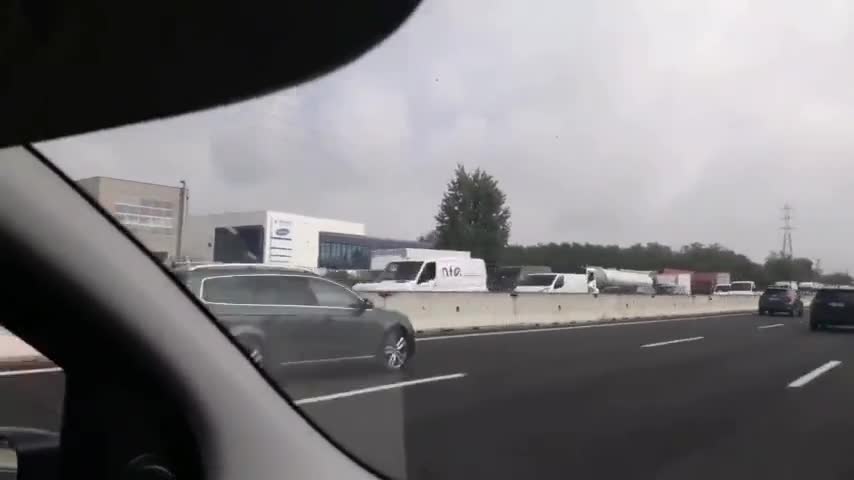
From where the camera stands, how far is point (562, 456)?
205 inches

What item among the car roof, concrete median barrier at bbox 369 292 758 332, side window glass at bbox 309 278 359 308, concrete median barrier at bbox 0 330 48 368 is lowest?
concrete median barrier at bbox 369 292 758 332

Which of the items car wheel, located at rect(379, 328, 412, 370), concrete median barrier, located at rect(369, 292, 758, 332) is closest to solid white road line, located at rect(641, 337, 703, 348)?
concrete median barrier, located at rect(369, 292, 758, 332)

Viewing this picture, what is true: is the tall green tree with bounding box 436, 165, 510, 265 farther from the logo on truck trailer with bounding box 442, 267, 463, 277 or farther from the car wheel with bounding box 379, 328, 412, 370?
the logo on truck trailer with bounding box 442, 267, 463, 277

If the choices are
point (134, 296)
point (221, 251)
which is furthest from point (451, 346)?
point (134, 296)

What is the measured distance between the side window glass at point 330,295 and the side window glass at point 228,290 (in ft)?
1.88

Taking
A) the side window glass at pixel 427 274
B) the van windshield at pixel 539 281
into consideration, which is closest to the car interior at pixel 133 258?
the side window glass at pixel 427 274

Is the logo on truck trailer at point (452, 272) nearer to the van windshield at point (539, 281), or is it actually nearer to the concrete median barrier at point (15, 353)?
the van windshield at point (539, 281)

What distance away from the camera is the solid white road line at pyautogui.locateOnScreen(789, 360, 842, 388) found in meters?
9.87

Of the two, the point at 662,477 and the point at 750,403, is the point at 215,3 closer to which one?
the point at 662,477

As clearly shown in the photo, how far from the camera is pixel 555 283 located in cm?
2977

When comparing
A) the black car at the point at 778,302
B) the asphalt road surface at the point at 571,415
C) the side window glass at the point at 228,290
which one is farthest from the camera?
the black car at the point at 778,302

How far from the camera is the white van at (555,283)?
957 inches

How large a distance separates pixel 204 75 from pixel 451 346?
1115 cm

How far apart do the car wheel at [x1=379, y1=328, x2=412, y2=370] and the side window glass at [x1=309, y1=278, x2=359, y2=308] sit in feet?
2.83
